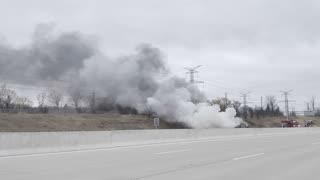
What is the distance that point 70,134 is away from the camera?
24.2 m

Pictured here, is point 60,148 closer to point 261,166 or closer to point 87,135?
point 87,135

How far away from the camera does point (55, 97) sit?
7669 cm

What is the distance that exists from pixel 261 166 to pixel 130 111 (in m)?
51.1

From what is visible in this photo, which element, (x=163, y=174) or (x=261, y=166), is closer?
(x=163, y=174)

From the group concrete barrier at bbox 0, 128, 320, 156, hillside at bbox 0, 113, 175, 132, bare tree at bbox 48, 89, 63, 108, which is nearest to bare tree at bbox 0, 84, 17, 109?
bare tree at bbox 48, 89, 63, 108

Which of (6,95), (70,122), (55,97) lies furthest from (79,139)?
(6,95)

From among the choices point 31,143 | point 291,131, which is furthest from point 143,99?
point 31,143

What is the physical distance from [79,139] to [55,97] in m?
53.5

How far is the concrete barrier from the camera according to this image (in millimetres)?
20719

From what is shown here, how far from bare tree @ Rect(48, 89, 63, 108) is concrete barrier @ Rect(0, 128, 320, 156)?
38690 mm

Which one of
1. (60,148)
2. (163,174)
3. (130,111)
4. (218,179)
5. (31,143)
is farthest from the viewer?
(130,111)

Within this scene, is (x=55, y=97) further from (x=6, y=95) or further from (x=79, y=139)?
(x=79, y=139)

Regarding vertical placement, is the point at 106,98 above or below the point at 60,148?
above

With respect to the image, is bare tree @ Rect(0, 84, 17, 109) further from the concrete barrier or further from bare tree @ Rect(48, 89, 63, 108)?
the concrete barrier
